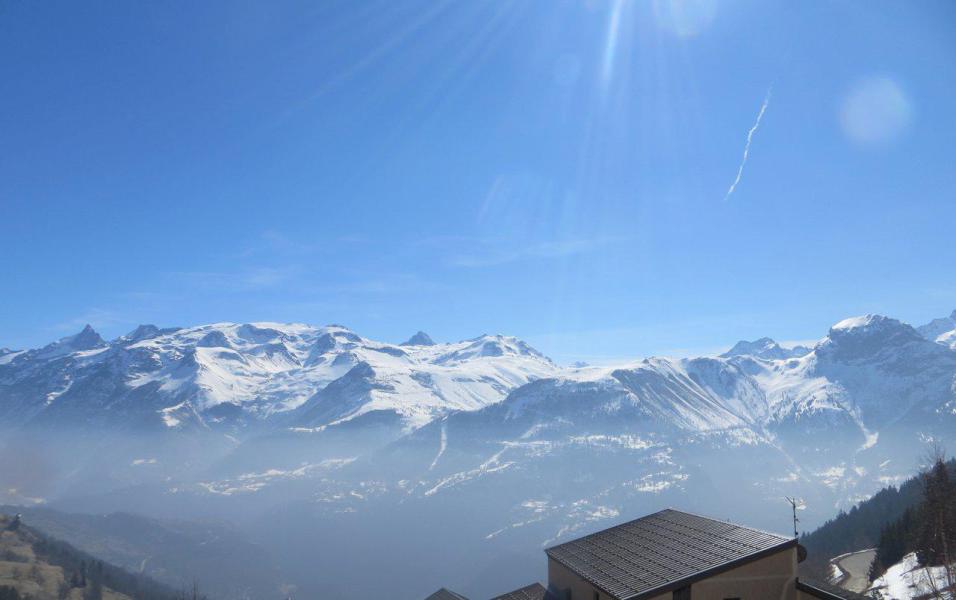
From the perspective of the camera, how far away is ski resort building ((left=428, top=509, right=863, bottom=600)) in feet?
72.8

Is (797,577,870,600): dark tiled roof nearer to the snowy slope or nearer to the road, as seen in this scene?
the snowy slope

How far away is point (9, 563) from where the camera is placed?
194250 mm

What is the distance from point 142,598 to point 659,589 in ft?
757

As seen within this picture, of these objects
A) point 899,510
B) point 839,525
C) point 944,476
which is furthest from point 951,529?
point 839,525

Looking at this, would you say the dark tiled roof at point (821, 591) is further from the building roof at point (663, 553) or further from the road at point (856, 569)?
the road at point (856, 569)

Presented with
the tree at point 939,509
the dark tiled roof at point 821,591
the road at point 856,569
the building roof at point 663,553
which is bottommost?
the road at point 856,569

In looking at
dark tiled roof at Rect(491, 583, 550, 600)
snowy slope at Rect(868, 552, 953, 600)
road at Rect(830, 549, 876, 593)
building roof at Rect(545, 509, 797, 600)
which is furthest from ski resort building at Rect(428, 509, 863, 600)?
road at Rect(830, 549, 876, 593)

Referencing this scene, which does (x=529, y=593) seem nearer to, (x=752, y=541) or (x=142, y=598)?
(x=752, y=541)

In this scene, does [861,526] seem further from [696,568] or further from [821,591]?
[696,568]

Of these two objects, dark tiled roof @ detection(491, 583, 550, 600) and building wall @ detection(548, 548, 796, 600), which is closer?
building wall @ detection(548, 548, 796, 600)

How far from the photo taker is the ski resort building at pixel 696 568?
22.2 meters

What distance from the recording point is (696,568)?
886 inches

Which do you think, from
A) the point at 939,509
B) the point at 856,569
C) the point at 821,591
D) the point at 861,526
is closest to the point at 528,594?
the point at 821,591

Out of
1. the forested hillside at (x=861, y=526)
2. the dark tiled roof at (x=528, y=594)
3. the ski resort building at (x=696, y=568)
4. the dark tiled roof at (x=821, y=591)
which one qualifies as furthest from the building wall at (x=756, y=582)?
the forested hillside at (x=861, y=526)
